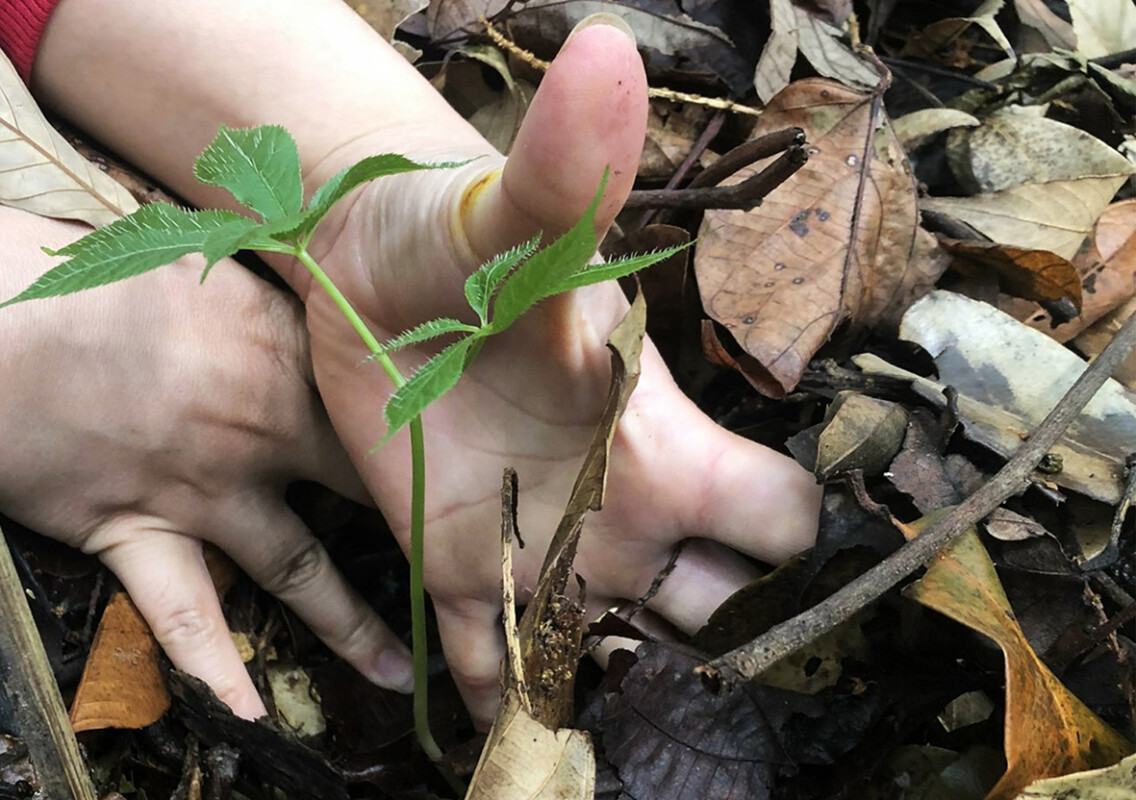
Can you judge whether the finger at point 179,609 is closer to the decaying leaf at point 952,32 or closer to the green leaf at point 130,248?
the green leaf at point 130,248

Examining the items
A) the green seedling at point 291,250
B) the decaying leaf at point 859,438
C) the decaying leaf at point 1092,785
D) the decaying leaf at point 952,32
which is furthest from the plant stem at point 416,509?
the decaying leaf at point 952,32

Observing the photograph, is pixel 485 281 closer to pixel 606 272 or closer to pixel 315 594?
pixel 606 272

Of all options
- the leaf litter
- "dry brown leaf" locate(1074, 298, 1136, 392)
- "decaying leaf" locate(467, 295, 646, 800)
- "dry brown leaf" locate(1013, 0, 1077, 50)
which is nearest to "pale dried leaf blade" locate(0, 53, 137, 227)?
the leaf litter

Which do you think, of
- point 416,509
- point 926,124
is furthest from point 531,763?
point 926,124

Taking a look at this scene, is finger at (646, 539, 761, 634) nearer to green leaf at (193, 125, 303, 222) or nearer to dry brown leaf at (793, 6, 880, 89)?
green leaf at (193, 125, 303, 222)

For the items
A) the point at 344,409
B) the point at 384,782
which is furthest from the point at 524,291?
the point at 384,782

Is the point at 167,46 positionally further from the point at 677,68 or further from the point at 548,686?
the point at 548,686

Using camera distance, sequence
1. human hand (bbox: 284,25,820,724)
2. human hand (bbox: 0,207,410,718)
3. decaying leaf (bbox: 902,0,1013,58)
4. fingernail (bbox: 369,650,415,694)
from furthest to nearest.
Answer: decaying leaf (bbox: 902,0,1013,58) < fingernail (bbox: 369,650,415,694) < human hand (bbox: 0,207,410,718) < human hand (bbox: 284,25,820,724)
